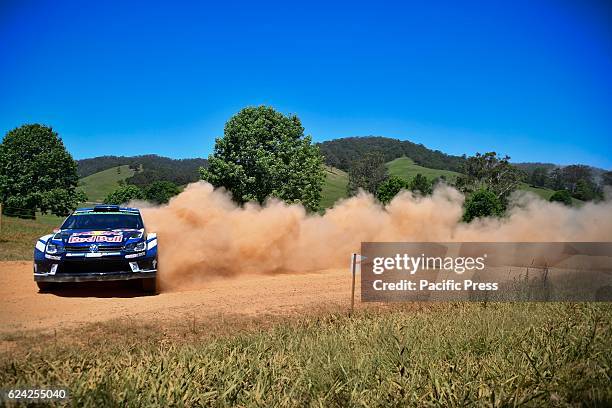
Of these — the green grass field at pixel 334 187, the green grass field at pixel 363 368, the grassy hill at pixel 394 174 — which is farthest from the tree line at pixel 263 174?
the green grass field at pixel 363 368

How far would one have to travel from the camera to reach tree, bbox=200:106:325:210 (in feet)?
123

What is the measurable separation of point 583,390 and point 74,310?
882cm

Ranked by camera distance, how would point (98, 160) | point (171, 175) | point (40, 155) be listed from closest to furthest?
point (40, 155) < point (171, 175) < point (98, 160)

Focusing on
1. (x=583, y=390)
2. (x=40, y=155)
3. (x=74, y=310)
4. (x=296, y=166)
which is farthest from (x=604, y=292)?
(x=40, y=155)

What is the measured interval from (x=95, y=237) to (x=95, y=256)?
0.49m

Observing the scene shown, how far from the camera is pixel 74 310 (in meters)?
9.27

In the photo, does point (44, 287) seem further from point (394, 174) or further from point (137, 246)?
point (394, 174)

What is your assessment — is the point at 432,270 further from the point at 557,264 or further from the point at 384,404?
the point at 384,404

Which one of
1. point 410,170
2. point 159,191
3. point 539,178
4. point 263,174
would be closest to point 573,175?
point 539,178

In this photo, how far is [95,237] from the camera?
10.5m

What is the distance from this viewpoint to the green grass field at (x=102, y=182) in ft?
394

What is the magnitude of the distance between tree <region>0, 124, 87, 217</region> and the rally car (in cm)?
5045

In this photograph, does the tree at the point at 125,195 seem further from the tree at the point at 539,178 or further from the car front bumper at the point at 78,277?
the car front bumper at the point at 78,277

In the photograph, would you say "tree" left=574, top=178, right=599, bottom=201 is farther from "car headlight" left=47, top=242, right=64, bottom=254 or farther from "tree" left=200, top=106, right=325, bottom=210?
"car headlight" left=47, top=242, right=64, bottom=254
